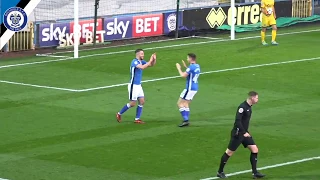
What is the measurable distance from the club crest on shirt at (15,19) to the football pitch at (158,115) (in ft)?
5.73

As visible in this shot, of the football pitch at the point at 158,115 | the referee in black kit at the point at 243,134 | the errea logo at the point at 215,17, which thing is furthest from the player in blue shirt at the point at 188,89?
the errea logo at the point at 215,17

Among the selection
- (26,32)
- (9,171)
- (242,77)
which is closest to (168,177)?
(9,171)

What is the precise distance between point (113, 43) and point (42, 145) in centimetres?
1934

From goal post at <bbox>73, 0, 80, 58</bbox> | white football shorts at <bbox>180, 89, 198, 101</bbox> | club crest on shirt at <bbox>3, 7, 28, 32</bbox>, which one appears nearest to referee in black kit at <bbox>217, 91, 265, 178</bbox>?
white football shorts at <bbox>180, 89, 198, 101</bbox>

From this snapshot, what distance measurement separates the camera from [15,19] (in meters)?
41.3

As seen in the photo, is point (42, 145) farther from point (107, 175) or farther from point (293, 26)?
point (293, 26)

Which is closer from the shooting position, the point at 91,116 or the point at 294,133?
the point at 294,133

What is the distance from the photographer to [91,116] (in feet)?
96.7

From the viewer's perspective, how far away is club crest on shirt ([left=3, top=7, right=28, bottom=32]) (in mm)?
41219

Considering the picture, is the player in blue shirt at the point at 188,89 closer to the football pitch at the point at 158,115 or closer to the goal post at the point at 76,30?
the football pitch at the point at 158,115

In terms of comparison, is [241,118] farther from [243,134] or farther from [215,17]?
[215,17]

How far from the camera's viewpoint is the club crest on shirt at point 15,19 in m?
41.2

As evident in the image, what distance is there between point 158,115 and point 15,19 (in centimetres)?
1334

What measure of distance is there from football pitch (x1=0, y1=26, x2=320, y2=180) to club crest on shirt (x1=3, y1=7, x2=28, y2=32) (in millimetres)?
1745
